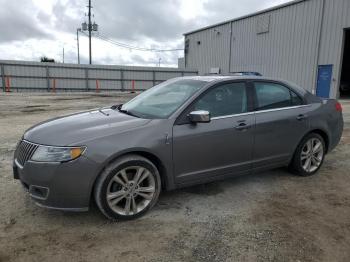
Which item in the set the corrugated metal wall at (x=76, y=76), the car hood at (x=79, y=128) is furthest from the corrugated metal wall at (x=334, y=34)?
the car hood at (x=79, y=128)

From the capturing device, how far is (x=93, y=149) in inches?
125

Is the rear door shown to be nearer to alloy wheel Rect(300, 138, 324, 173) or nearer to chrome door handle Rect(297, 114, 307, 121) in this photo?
chrome door handle Rect(297, 114, 307, 121)

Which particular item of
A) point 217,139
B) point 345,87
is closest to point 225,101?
point 217,139

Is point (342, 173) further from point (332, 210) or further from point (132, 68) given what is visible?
point (132, 68)

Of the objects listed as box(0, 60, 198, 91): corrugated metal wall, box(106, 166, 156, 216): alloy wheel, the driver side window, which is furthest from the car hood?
box(0, 60, 198, 91): corrugated metal wall

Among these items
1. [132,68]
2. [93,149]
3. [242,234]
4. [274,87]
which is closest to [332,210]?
[242,234]

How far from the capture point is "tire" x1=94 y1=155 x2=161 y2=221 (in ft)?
10.7

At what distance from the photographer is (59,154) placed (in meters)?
3.14

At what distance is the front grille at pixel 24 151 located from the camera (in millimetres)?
3286

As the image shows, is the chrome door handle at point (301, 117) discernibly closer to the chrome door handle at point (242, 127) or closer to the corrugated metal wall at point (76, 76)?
the chrome door handle at point (242, 127)

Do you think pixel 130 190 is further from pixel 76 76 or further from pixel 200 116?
pixel 76 76

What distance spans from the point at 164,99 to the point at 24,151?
174 cm

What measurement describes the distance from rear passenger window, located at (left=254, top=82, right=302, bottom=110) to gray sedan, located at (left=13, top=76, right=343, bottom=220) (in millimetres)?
15

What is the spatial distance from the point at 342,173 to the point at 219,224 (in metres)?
2.72
